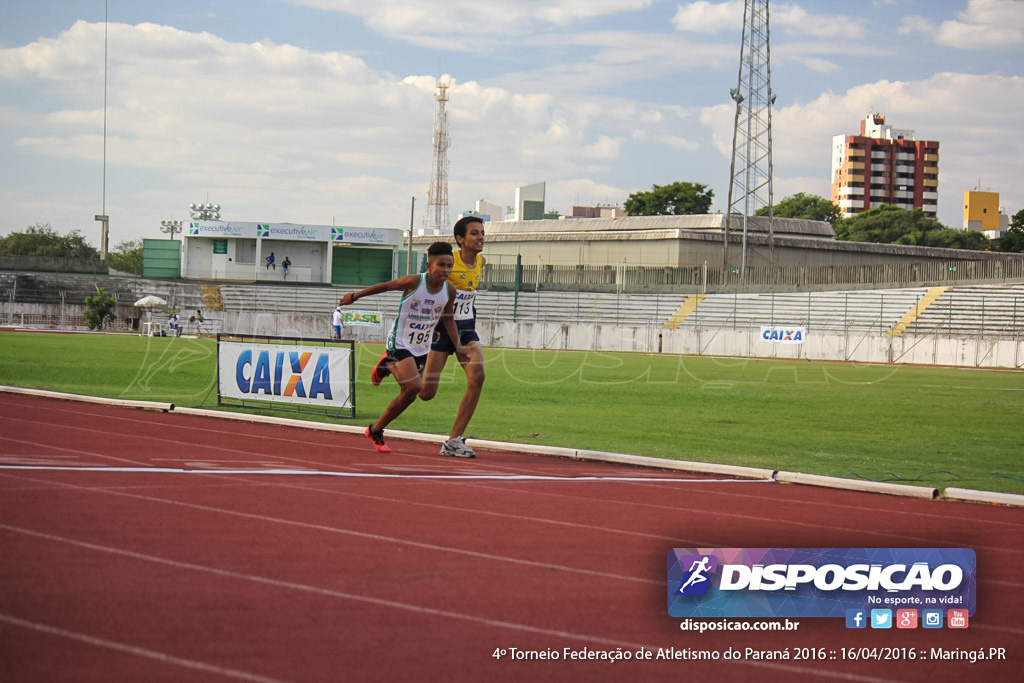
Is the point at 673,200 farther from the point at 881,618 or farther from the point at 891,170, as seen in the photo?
the point at 881,618

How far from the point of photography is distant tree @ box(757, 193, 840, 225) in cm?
11662

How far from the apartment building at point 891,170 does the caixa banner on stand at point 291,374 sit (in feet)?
498

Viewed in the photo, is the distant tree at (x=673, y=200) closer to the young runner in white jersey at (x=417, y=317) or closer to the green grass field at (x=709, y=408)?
the green grass field at (x=709, y=408)

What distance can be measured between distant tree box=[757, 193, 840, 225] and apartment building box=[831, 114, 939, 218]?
4039 cm

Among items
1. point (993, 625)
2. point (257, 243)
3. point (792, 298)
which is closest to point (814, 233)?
point (792, 298)

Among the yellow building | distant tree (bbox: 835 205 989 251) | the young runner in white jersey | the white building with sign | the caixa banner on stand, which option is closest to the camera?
the young runner in white jersey

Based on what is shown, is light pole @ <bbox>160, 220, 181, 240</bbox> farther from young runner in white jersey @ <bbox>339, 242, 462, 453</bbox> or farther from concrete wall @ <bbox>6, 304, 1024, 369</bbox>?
young runner in white jersey @ <bbox>339, 242, 462, 453</bbox>

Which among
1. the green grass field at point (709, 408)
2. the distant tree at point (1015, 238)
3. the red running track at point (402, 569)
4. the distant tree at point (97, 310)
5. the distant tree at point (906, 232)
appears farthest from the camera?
the distant tree at point (906, 232)

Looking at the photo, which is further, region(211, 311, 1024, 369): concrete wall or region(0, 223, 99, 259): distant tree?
Result: region(0, 223, 99, 259): distant tree

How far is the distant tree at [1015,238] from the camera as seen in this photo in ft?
299

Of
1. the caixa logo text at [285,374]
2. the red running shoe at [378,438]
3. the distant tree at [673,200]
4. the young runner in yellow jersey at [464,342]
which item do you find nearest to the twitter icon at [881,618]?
the young runner in yellow jersey at [464,342]

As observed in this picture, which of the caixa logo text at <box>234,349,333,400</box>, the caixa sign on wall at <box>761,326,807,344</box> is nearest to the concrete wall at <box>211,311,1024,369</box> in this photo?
the caixa sign on wall at <box>761,326,807,344</box>

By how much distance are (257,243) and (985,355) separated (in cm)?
5102

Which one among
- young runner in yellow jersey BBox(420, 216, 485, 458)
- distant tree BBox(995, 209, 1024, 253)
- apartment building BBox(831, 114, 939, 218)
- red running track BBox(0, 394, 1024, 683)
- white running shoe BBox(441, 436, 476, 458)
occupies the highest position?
apartment building BBox(831, 114, 939, 218)
